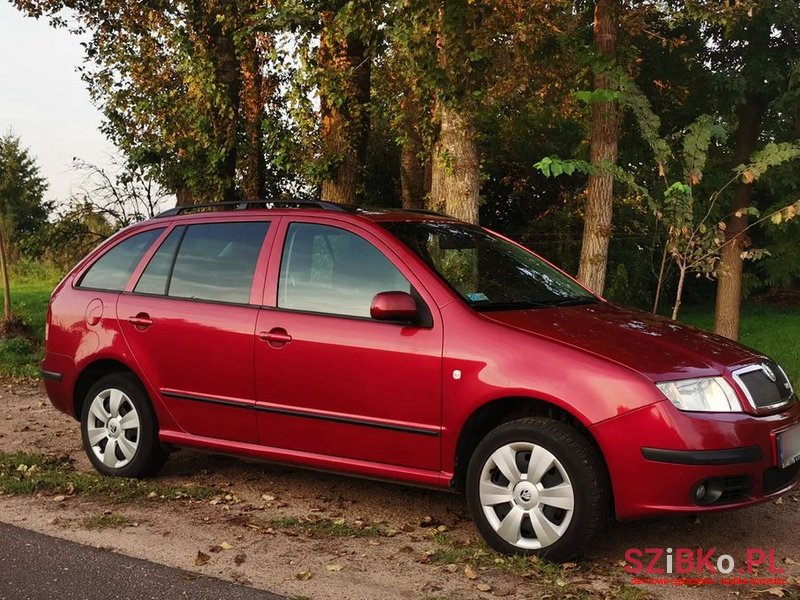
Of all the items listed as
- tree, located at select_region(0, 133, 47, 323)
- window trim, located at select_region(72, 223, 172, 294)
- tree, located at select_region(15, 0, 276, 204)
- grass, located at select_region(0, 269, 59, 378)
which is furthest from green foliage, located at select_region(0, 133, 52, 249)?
window trim, located at select_region(72, 223, 172, 294)

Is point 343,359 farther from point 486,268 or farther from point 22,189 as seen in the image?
point 22,189

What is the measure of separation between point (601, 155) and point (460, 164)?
11.9 feet

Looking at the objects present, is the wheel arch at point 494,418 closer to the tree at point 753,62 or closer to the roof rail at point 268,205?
the roof rail at point 268,205

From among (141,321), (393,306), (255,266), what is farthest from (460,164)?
(393,306)

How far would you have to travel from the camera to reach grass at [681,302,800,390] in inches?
675

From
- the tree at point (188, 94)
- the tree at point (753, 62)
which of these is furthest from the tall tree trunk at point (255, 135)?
the tree at point (753, 62)

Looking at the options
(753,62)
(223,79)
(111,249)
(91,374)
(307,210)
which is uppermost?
(753,62)

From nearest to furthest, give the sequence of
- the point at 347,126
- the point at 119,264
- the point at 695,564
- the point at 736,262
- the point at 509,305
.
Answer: the point at 695,564 < the point at 509,305 < the point at 119,264 < the point at 347,126 < the point at 736,262

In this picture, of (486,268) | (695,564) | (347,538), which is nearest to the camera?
(695,564)

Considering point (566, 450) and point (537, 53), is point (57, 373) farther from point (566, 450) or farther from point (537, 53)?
A: point (537, 53)

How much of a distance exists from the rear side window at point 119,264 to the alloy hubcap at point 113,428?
0.77 metres

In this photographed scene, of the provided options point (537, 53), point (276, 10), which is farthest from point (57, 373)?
point (537, 53)

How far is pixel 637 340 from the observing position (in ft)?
16.5

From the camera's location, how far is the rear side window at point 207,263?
6078 millimetres
